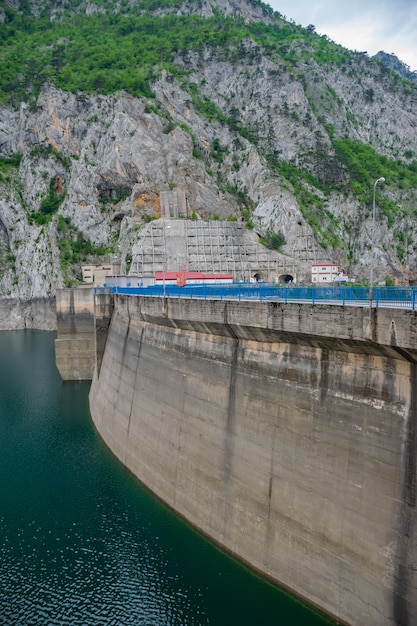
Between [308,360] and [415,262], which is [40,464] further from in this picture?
[415,262]

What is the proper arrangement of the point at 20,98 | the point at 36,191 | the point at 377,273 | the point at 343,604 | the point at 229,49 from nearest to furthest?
the point at 343,604, the point at 377,273, the point at 36,191, the point at 20,98, the point at 229,49

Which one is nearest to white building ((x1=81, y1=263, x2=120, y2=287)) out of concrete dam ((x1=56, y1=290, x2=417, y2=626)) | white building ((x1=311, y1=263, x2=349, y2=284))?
concrete dam ((x1=56, y1=290, x2=417, y2=626))

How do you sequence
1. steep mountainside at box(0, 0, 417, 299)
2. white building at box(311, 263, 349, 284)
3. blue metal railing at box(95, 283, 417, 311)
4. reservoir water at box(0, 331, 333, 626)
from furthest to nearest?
steep mountainside at box(0, 0, 417, 299), white building at box(311, 263, 349, 284), reservoir water at box(0, 331, 333, 626), blue metal railing at box(95, 283, 417, 311)

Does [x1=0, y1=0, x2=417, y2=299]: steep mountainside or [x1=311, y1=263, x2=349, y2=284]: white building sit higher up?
[x1=0, y1=0, x2=417, y2=299]: steep mountainside

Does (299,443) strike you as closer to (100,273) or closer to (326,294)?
(326,294)

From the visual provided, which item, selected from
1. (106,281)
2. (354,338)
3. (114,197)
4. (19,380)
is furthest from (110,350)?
(114,197)

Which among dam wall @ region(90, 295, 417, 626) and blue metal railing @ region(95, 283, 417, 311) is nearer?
dam wall @ region(90, 295, 417, 626)

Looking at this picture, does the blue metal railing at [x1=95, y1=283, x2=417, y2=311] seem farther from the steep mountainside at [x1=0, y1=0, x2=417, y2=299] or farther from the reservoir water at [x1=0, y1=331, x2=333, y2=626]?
the steep mountainside at [x1=0, y1=0, x2=417, y2=299]
